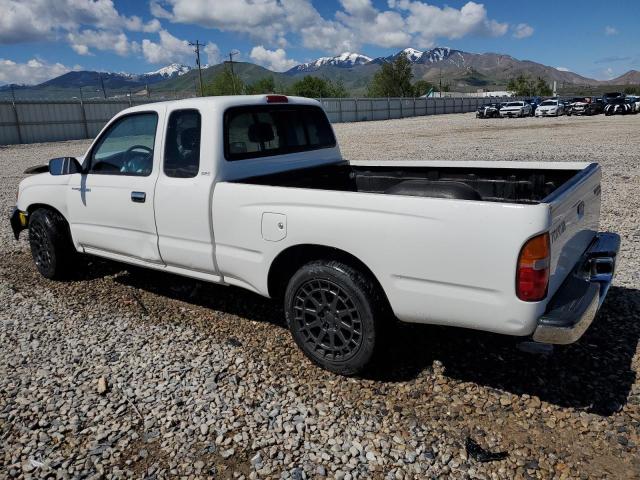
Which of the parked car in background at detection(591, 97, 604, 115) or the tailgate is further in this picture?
the parked car in background at detection(591, 97, 604, 115)

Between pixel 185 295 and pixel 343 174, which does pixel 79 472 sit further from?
pixel 343 174

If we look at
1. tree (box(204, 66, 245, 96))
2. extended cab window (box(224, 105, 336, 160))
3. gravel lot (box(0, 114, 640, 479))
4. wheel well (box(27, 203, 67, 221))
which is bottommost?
gravel lot (box(0, 114, 640, 479))

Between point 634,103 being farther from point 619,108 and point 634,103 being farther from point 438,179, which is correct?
point 438,179

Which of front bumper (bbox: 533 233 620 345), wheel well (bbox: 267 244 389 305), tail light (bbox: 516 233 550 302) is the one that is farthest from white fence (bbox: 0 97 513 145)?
tail light (bbox: 516 233 550 302)

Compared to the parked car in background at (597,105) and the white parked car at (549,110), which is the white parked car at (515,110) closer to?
the white parked car at (549,110)

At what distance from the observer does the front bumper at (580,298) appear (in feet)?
8.94

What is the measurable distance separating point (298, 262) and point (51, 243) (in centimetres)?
318

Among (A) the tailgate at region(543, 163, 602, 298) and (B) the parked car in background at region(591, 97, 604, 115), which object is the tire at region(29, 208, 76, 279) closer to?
(A) the tailgate at region(543, 163, 602, 298)

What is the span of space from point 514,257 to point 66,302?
436 centimetres

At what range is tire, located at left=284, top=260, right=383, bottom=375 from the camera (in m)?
3.28

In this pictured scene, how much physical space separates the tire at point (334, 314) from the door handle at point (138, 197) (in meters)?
1.64

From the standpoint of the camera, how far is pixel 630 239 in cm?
647

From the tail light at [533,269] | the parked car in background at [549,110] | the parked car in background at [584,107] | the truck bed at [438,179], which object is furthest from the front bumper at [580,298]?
the parked car in background at [584,107]

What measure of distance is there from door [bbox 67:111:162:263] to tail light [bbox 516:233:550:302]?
3.00m
